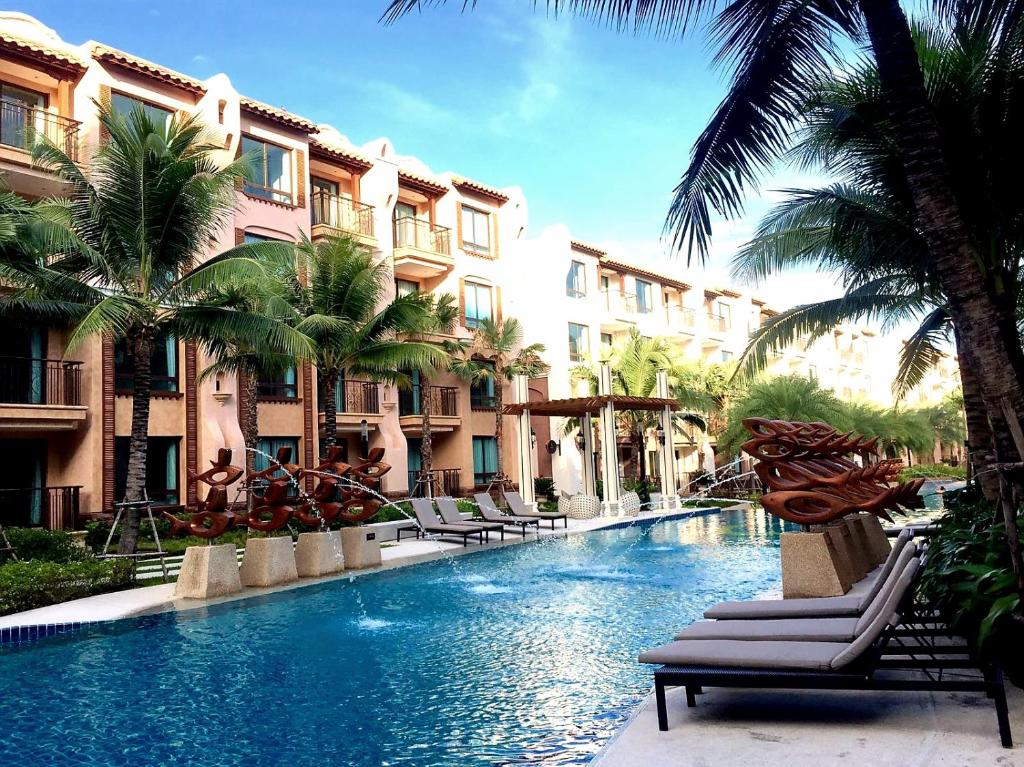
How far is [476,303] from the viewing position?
109 ft

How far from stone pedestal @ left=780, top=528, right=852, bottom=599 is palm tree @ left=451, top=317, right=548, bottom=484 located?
21.7m

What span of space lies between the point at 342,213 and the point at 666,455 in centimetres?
1401

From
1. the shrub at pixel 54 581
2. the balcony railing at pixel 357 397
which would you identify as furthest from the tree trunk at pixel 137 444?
the balcony railing at pixel 357 397

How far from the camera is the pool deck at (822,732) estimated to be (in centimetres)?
417

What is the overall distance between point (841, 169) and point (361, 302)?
487 inches

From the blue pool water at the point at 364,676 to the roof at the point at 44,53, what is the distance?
630 inches

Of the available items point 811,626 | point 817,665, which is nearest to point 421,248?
point 811,626

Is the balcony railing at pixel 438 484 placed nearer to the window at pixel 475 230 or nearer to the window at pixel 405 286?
the window at pixel 405 286

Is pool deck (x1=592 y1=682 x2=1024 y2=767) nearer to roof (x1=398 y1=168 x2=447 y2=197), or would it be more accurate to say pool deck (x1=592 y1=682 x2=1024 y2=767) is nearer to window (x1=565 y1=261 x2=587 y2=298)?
roof (x1=398 y1=168 x2=447 y2=197)

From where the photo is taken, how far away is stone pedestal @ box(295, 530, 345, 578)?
13.7 meters

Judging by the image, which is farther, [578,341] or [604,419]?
[578,341]

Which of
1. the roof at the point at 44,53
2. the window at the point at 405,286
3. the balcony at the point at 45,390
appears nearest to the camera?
the balcony at the point at 45,390

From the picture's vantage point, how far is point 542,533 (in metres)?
21.1

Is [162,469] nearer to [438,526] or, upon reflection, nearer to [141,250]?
[438,526]
